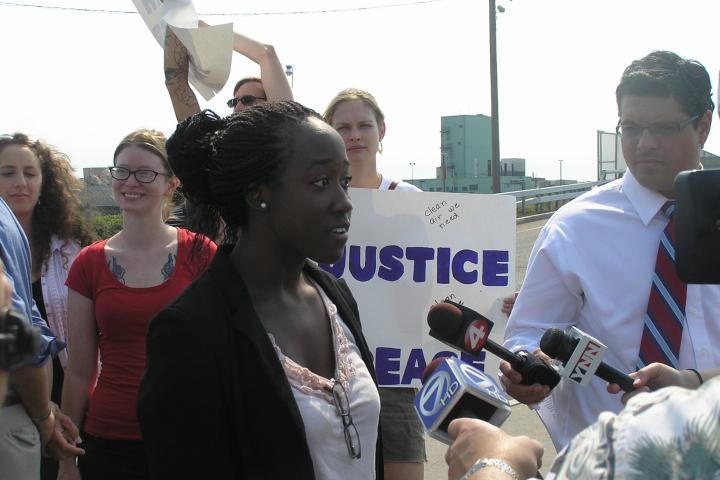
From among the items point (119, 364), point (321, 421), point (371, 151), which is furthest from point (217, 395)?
point (371, 151)

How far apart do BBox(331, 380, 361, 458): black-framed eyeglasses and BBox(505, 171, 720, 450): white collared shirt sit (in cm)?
85

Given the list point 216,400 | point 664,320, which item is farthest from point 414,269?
point 216,400

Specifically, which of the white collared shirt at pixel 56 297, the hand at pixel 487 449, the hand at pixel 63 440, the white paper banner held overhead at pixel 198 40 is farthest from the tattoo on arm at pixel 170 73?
the hand at pixel 487 449

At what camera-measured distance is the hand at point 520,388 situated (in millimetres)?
2189

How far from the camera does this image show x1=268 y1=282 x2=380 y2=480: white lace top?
2.04 m

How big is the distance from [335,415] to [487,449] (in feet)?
2.29

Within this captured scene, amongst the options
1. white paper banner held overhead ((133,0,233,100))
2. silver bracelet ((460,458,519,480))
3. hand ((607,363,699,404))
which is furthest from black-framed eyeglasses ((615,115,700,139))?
white paper banner held overhead ((133,0,233,100))

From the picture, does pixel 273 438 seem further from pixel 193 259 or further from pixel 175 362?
pixel 193 259

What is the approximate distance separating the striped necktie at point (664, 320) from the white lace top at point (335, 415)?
975 millimetres

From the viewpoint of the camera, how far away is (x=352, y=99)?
4.19 meters

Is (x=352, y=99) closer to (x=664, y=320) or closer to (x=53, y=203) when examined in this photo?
(x=53, y=203)

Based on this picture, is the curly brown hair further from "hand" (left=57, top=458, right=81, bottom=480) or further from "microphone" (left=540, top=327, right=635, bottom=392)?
"microphone" (left=540, top=327, right=635, bottom=392)

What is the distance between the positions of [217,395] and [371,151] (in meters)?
2.46

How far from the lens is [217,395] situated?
6.35 ft
